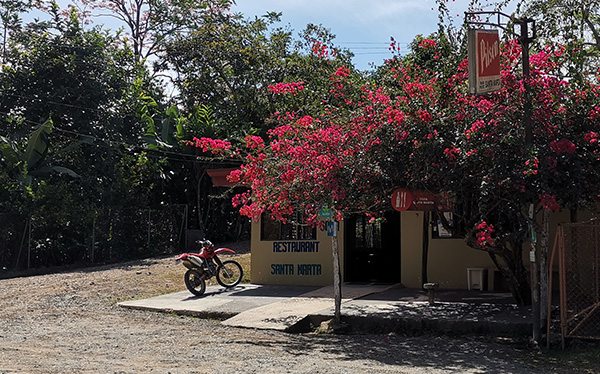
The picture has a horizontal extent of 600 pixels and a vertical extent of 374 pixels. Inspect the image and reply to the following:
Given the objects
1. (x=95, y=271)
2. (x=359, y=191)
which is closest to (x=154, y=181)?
(x=95, y=271)

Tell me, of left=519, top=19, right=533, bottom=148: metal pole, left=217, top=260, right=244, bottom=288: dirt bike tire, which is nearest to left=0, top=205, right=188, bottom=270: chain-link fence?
left=217, top=260, right=244, bottom=288: dirt bike tire

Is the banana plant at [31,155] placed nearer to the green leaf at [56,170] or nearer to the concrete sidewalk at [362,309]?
the green leaf at [56,170]

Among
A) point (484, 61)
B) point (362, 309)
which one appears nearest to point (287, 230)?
point (362, 309)

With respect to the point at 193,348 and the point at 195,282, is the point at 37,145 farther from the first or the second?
the point at 193,348

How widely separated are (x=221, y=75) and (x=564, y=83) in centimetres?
1925

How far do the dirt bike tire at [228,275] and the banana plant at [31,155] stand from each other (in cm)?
816

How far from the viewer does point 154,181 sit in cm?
2614

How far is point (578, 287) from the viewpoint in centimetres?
993

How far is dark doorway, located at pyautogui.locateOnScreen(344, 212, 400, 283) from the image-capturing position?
16.2m

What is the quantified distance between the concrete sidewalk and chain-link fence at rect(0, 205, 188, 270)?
820 centimetres

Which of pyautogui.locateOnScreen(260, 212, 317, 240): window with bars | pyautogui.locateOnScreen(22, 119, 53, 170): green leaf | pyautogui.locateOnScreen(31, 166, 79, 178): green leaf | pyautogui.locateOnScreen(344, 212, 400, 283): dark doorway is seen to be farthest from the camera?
pyautogui.locateOnScreen(31, 166, 79, 178): green leaf

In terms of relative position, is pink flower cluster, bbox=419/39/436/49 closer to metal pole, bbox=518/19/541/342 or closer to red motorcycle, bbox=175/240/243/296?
metal pole, bbox=518/19/541/342

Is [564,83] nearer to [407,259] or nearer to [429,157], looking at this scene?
[429,157]

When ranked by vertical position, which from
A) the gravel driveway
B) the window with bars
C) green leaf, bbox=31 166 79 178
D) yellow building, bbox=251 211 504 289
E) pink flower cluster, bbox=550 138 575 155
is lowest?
the gravel driveway
